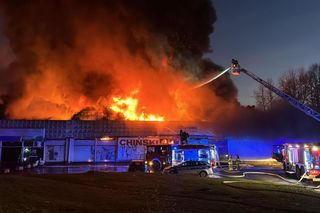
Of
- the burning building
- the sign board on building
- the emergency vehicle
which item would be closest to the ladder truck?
the emergency vehicle

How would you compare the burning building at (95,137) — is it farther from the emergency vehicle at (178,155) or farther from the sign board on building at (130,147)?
the emergency vehicle at (178,155)

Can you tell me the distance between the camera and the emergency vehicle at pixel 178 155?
27.6 meters

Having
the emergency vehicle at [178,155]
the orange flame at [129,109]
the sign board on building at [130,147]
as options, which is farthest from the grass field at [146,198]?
the orange flame at [129,109]

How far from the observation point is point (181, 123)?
42.6 meters

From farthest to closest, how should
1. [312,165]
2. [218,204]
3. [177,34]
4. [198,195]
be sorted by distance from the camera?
[177,34], [312,165], [198,195], [218,204]

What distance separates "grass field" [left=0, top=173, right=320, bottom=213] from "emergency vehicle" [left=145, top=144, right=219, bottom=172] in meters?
10.6

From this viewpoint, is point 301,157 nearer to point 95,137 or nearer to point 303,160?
point 303,160

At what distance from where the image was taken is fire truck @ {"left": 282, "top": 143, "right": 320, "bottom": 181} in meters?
21.2

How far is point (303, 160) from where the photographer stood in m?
22.9

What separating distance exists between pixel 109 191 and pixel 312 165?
536 inches

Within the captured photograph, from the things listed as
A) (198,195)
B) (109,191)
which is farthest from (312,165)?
(109,191)

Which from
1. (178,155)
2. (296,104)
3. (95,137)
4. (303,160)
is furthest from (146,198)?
(95,137)

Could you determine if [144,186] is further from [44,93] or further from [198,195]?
[44,93]

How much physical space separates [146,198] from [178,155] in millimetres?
15332
